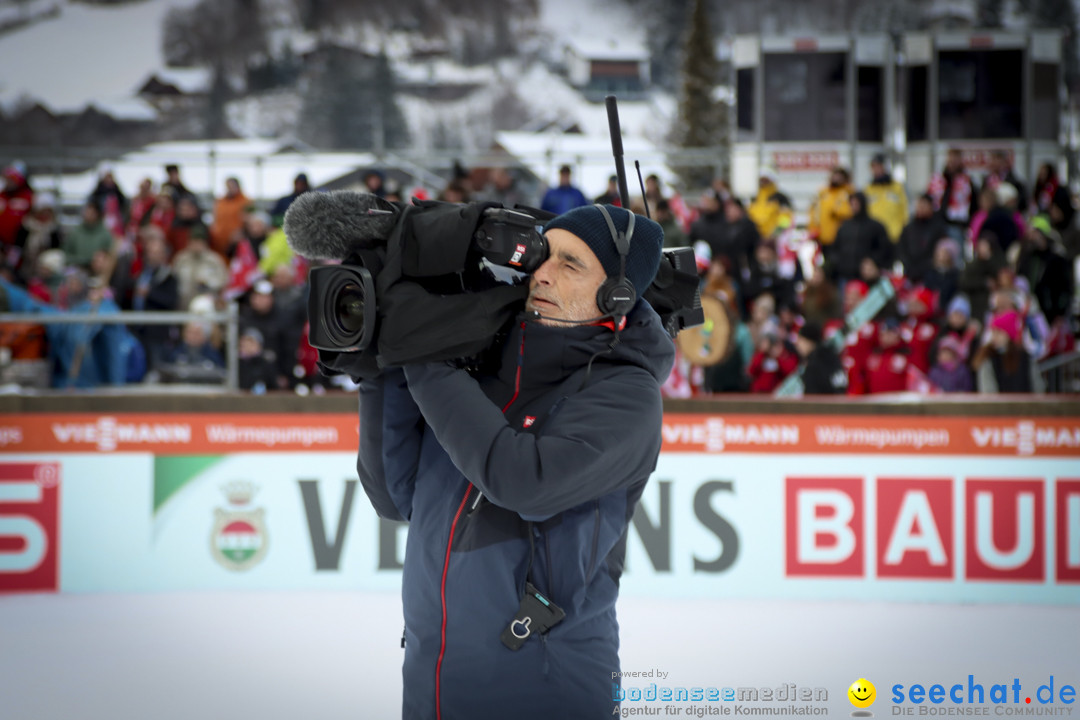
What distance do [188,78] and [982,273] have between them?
30.7m

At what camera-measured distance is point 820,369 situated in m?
6.91

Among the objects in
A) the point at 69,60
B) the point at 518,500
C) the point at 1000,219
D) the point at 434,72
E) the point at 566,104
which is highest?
the point at 69,60

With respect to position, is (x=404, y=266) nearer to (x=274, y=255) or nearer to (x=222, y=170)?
(x=274, y=255)

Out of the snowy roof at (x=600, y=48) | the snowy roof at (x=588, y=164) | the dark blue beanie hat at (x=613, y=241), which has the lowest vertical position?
the dark blue beanie hat at (x=613, y=241)

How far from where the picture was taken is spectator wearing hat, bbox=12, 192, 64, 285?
10062 mm

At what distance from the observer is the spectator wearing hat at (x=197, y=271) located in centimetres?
859

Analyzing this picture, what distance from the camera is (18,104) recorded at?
29094 mm

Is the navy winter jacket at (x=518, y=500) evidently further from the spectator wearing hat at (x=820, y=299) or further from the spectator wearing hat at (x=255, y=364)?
the spectator wearing hat at (x=820, y=299)

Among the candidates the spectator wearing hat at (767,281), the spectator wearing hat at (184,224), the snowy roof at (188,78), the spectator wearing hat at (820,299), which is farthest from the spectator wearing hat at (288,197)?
the snowy roof at (188,78)

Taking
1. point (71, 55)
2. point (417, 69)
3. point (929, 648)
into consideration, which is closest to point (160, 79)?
point (71, 55)

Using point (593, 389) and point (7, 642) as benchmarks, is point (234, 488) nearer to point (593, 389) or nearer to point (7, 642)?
point (7, 642)

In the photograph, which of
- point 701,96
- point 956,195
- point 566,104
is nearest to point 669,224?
point 956,195

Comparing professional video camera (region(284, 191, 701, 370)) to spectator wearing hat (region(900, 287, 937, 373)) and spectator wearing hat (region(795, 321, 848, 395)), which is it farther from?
spectator wearing hat (region(900, 287, 937, 373))

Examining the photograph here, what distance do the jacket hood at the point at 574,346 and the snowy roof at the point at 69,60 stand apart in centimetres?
2998
